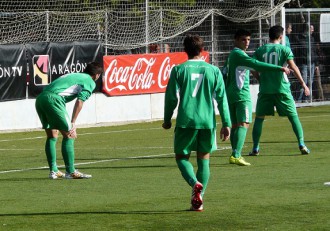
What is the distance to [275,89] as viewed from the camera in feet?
57.4

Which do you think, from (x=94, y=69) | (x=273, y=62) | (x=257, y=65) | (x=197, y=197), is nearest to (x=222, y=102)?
(x=197, y=197)

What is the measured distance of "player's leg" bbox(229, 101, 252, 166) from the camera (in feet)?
52.9

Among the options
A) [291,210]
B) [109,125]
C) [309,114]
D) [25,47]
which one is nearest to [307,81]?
[309,114]

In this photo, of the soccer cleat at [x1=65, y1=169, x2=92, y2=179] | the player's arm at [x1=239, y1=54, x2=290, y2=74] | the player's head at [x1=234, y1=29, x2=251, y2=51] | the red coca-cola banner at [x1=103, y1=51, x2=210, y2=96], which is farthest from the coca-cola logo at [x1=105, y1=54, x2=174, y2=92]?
the soccer cleat at [x1=65, y1=169, x2=92, y2=179]

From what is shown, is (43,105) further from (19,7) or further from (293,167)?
(19,7)

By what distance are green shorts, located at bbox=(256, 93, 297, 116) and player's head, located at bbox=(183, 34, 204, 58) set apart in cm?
646

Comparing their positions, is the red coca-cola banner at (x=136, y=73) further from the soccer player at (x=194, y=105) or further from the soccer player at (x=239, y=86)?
the soccer player at (x=194, y=105)

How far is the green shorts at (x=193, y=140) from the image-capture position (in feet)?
37.0

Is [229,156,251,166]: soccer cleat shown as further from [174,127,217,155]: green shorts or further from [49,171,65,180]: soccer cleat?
[174,127,217,155]: green shorts

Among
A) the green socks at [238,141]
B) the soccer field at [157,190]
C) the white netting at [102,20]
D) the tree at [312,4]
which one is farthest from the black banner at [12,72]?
the tree at [312,4]

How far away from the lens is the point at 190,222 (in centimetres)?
1039

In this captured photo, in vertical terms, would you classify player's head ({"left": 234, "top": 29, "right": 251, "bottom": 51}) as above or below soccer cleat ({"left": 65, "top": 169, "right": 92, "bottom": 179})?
above

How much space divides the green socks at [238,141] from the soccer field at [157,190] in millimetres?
252

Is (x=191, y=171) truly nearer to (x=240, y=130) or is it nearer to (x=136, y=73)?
(x=240, y=130)
